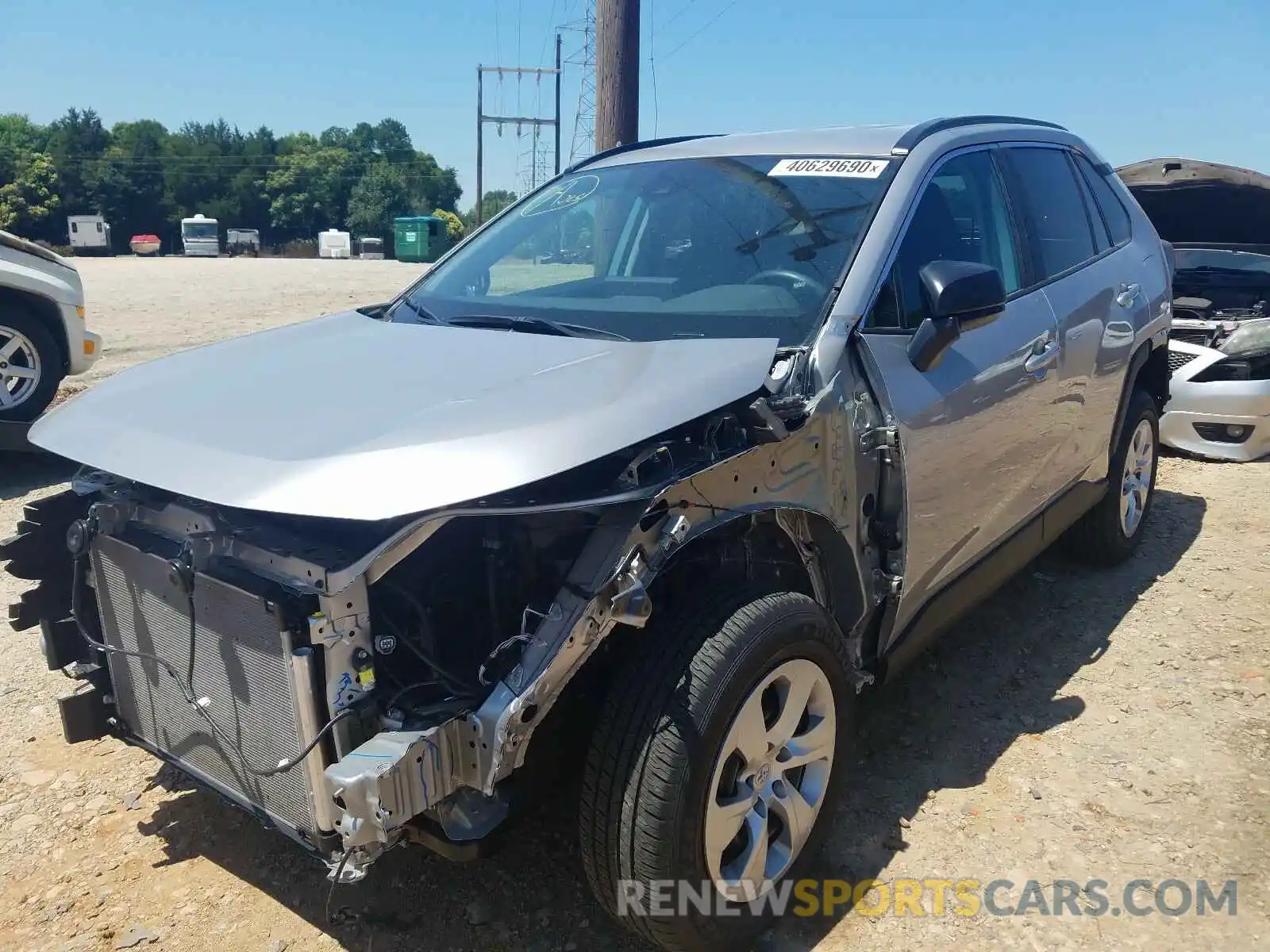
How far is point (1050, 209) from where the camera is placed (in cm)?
391

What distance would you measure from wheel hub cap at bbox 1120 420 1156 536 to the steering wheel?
2500 millimetres

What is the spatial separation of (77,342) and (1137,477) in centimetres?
672

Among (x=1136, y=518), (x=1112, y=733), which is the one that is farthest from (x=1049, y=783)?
(x=1136, y=518)

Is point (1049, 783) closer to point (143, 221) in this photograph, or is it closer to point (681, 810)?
point (681, 810)

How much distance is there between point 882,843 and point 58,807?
2.46 meters

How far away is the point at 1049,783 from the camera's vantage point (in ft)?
10.1

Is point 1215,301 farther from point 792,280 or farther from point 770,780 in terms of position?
point 770,780

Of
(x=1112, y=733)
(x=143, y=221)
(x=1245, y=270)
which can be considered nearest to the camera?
(x=1112, y=733)

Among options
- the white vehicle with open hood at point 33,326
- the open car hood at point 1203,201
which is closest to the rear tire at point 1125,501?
the open car hood at point 1203,201

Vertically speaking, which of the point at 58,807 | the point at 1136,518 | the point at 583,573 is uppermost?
the point at 583,573

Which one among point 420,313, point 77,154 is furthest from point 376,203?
point 420,313

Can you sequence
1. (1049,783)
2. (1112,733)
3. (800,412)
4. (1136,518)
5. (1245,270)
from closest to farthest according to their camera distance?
1. (800,412)
2. (1049,783)
3. (1112,733)
4. (1136,518)
5. (1245,270)

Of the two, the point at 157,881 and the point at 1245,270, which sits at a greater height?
the point at 1245,270

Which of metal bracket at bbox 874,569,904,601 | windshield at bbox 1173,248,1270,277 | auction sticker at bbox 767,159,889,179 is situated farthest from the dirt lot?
windshield at bbox 1173,248,1270,277
